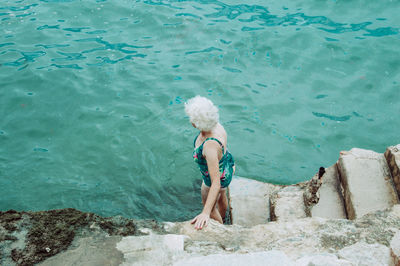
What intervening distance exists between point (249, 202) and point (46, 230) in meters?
2.83

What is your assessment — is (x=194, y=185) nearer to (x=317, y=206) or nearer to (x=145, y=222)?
(x=317, y=206)

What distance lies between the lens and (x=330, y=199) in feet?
15.6

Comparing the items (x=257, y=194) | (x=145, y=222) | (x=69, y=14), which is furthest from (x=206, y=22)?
(x=145, y=222)

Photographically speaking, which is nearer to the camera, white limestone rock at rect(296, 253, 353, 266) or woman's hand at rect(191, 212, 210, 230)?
white limestone rock at rect(296, 253, 353, 266)

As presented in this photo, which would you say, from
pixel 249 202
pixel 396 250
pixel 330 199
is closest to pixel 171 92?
pixel 249 202

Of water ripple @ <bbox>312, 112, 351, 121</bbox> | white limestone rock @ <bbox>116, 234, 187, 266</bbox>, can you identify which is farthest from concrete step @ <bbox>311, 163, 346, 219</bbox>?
water ripple @ <bbox>312, 112, 351, 121</bbox>

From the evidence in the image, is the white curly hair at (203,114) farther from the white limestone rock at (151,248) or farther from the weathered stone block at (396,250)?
the weathered stone block at (396,250)

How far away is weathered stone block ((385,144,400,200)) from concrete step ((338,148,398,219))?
52 mm

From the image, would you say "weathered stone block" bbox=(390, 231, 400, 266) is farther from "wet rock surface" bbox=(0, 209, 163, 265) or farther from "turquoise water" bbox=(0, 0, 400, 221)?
"turquoise water" bbox=(0, 0, 400, 221)

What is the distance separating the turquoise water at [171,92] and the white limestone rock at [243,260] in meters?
2.96

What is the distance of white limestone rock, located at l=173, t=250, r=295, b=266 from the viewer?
2717 mm

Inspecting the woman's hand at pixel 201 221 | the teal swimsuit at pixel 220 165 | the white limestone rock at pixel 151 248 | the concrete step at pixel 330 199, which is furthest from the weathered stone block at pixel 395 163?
the white limestone rock at pixel 151 248

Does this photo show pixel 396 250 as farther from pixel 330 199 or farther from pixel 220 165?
pixel 330 199

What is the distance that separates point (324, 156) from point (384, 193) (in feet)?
8.22
